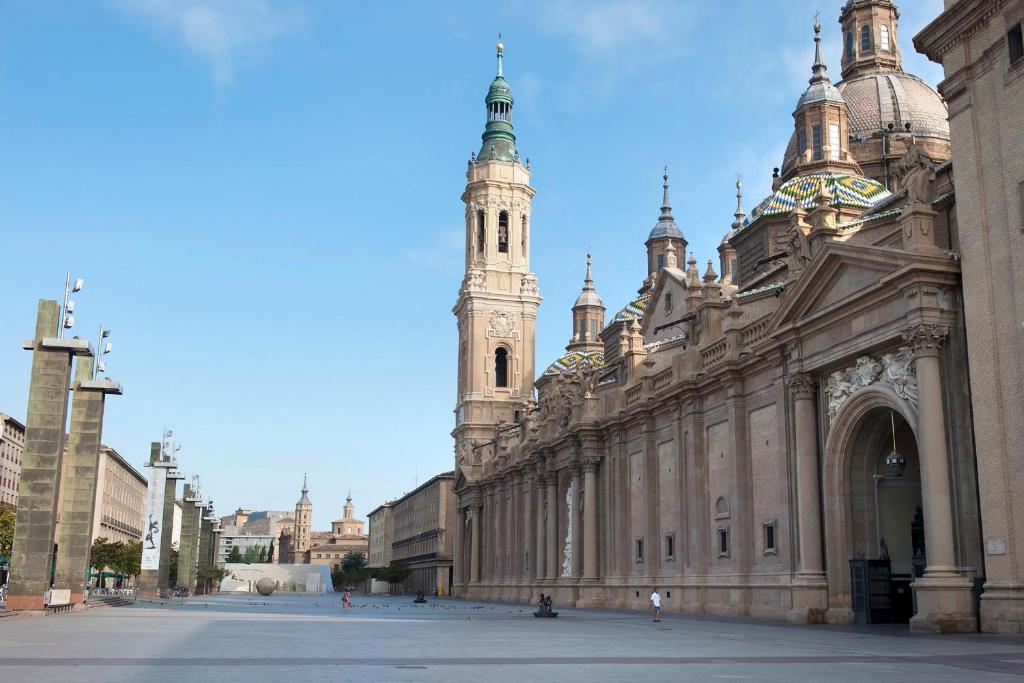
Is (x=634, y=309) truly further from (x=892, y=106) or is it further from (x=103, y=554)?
(x=103, y=554)

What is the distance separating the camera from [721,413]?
131ft

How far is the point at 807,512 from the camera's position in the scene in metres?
32.6

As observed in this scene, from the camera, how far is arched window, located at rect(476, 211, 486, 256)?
9981 centimetres

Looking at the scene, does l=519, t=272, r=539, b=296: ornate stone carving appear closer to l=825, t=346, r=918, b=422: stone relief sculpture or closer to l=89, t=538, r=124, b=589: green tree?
l=89, t=538, r=124, b=589: green tree

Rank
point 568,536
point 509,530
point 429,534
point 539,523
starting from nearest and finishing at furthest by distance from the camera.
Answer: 1. point 568,536
2. point 539,523
3. point 509,530
4. point 429,534

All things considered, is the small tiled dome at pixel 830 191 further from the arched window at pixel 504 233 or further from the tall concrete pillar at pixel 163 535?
the arched window at pixel 504 233

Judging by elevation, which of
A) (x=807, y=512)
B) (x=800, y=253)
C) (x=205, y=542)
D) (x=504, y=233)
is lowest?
(x=807, y=512)

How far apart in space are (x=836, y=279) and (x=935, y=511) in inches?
314

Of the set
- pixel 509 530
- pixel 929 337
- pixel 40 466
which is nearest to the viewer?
pixel 929 337

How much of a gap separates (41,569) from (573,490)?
27.5m

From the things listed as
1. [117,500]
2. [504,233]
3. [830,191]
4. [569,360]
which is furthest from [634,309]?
[117,500]

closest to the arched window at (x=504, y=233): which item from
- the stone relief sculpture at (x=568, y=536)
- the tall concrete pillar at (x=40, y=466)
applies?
the stone relief sculpture at (x=568, y=536)

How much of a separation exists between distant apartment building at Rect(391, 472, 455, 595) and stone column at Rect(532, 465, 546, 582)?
34.6 m

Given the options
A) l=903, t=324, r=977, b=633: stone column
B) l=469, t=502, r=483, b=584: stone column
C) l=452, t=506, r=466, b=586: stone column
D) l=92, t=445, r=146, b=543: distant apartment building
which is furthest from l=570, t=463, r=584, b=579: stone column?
l=92, t=445, r=146, b=543: distant apartment building
